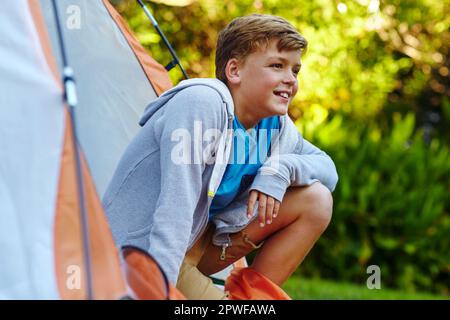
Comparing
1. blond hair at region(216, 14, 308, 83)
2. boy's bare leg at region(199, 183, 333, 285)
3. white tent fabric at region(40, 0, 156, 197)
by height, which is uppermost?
blond hair at region(216, 14, 308, 83)

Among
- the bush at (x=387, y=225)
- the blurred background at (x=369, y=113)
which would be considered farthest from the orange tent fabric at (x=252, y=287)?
the bush at (x=387, y=225)

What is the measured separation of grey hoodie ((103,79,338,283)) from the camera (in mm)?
1940

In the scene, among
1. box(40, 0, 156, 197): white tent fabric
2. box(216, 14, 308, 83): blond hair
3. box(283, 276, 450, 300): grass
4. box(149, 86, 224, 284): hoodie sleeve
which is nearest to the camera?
box(149, 86, 224, 284): hoodie sleeve

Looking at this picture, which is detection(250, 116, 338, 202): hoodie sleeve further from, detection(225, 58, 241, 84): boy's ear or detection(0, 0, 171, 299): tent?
detection(0, 0, 171, 299): tent

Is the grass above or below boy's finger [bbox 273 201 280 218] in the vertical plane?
below

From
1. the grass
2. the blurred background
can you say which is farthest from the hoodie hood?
the blurred background

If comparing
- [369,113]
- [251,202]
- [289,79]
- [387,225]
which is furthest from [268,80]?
[369,113]

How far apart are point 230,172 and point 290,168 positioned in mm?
155

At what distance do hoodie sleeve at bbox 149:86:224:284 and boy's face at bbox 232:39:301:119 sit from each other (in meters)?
0.17

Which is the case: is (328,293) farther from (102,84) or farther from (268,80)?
(268,80)

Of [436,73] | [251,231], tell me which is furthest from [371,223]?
A: [251,231]

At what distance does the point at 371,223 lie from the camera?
4.72m

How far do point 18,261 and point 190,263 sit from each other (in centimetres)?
58
